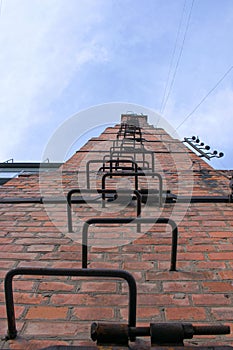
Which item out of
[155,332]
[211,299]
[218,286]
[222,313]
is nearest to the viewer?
[155,332]

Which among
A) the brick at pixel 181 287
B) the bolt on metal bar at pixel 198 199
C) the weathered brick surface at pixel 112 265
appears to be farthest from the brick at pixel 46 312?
the bolt on metal bar at pixel 198 199

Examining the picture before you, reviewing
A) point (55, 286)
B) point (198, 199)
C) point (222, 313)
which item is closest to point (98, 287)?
point (55, 286)

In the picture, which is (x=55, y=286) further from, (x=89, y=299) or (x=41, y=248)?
(x=41, y=248)

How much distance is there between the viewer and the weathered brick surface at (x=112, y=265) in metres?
1.31

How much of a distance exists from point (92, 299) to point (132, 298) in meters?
0.39

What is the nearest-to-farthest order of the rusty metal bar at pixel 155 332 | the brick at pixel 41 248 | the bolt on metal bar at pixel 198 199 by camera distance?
the rusty metal bar at pixel 155 332
the brick at pixel 41 248
the bolt on metal bar at pixel 198 199

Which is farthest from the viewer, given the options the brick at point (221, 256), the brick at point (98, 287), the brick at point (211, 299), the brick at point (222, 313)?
the brick at point (221, 256)

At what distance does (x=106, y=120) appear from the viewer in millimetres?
4719

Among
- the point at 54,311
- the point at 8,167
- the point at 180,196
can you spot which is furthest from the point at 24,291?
the point at 8,167

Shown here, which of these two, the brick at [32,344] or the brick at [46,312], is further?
the brick at [46,312]

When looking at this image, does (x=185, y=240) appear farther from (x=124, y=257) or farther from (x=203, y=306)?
(x=203, y=306)

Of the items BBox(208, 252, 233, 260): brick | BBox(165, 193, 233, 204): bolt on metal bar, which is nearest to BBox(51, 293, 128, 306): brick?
BBox(208, 252, 233, 260): brick

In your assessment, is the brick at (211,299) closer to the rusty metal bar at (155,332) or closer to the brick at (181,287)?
the brick at (181,287)

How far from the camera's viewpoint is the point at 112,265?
5.90 feet
